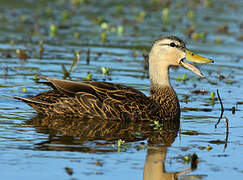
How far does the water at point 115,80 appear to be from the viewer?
747 centimetres

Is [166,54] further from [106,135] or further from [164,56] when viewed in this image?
[106,135]

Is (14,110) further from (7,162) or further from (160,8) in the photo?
(160,8)

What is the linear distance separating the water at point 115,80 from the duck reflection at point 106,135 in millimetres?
16

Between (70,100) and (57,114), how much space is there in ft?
1.16

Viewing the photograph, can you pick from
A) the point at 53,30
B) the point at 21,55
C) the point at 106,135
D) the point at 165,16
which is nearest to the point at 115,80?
the point at 21,55

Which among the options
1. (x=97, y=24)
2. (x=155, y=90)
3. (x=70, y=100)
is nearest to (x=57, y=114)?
(x=70, y=100)

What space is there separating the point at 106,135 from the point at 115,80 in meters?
4.02

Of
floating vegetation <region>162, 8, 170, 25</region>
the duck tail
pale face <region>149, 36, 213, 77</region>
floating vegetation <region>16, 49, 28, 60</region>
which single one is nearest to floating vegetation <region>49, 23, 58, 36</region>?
floating vegetation <region>16, 49, 28, 60</region>

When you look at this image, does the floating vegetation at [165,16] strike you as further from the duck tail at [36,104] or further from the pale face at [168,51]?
the duck tail at [36,104]

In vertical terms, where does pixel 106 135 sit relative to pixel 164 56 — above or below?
below

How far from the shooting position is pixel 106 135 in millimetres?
8977

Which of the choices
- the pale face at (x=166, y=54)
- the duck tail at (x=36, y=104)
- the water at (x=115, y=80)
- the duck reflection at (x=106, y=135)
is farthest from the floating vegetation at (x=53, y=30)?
the duck reflection at (x=106, y=135)

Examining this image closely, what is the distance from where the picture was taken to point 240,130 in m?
9.55

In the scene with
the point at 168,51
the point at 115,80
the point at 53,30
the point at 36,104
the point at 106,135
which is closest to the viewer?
the point at 106,135
